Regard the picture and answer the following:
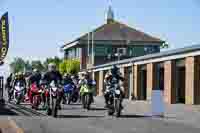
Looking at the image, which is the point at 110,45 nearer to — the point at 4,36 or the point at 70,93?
the point at 70,93

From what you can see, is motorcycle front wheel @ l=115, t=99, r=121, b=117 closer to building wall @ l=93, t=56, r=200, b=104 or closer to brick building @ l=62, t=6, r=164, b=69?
building wall @ l=93, t=56, r=200, b=104

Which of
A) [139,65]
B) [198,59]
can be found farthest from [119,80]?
[139,65]

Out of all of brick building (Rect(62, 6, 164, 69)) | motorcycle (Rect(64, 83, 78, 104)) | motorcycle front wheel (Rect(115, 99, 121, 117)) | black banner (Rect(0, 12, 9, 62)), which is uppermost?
brick building (Rect(62, 6, 164, 69))

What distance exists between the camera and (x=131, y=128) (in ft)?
48.9

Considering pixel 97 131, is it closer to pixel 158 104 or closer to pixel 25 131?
Result: pixel 25 131

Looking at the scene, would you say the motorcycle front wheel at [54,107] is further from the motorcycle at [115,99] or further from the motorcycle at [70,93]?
the motorcycle at [70,93]

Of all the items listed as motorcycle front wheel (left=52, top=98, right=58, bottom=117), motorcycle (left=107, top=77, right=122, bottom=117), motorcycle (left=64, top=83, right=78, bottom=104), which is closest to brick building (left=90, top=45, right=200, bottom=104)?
motorcycle (left=64, top=83, right=78, bottom=104)

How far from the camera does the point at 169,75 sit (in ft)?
131

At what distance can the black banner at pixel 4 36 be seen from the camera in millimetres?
23125

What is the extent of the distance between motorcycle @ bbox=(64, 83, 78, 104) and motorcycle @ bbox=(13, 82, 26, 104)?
3.70 metres

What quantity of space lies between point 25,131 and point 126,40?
87.2 metres

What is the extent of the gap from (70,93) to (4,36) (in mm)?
9375

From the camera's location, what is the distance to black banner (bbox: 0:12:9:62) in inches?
910

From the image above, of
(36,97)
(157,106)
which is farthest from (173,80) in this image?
(157,106)
